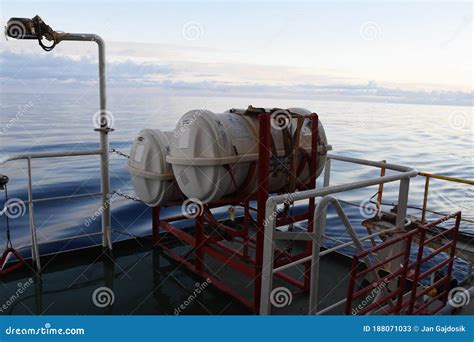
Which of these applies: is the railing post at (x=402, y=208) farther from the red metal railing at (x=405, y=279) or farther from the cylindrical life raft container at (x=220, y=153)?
the cylindrical life raft container at (x=220, y=153)

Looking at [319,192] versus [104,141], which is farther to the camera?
Answer: [104,141]

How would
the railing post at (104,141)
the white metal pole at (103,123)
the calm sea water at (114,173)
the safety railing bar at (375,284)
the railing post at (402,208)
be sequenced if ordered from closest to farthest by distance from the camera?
the safety railing bar at (375,284) → the railing post at (402,208) → the white metal pole at (103,123) → the railing post at (104,141) → the calm sea water at (114,173)

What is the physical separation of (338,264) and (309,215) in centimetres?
141

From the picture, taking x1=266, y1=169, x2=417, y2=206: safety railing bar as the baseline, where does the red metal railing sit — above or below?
below

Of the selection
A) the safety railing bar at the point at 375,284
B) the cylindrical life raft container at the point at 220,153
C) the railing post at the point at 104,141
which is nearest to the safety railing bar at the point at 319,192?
the safety railing bar at the point at 375,284

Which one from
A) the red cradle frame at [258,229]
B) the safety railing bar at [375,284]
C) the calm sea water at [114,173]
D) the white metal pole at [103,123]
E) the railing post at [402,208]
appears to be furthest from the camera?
the calm sea water at [114,173]

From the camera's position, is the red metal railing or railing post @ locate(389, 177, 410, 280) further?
railing post @ locate(389, 177, 410, 280)

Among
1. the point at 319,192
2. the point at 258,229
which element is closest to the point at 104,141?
the point at 258,229

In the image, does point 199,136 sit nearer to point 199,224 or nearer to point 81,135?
point 199,224

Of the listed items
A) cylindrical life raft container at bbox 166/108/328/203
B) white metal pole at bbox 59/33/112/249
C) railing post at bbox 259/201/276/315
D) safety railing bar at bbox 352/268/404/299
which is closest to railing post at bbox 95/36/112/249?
white metal pole at bbox 59/33/112/249

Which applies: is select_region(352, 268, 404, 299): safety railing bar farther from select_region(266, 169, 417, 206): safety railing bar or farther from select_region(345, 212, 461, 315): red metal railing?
select_region(266, 169, 417, 206): safety railing bar

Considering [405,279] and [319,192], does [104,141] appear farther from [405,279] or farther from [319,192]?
[405,279]

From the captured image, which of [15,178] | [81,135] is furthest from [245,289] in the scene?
[81,135]

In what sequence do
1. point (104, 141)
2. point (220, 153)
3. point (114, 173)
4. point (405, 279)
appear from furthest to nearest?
point (114, 173) < point (104, 141) < point (220, 153) < point (405, 279)
